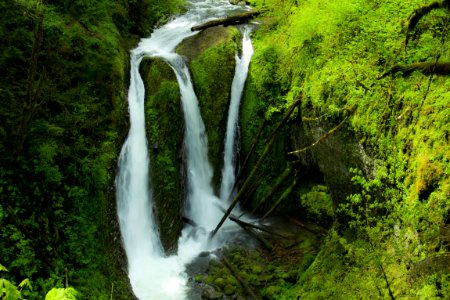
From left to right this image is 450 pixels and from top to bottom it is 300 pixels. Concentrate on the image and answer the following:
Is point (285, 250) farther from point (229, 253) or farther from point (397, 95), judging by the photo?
point (397, 95)

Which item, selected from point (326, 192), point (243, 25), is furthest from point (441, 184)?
point (243, 25)

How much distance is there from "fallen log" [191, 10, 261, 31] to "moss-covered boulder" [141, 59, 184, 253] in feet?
10.2

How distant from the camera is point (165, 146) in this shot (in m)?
10.1

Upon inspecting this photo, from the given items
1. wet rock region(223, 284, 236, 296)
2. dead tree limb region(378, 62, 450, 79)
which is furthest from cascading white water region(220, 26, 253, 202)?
dead tree limb region(378, 62, 450, 79)

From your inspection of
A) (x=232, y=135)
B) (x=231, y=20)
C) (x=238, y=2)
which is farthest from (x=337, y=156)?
(x=238, y=2)

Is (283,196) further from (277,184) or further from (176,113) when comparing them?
(176,113)

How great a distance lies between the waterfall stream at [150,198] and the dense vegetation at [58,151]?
51 cm

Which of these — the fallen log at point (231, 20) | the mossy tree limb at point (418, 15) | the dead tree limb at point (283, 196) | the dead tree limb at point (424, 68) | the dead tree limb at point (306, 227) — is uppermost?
the mossy tree limb at point (418, 15)

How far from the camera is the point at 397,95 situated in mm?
6449

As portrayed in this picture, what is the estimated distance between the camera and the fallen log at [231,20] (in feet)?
43.2

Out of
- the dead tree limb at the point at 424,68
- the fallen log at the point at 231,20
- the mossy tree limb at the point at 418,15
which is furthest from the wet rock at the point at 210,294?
the fallen log at the point at 231,20

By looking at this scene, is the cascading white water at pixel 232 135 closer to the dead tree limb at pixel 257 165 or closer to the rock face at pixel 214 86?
the rock face at pixel 214 86

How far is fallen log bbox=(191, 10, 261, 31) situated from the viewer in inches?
518

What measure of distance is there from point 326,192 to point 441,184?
4645mm
